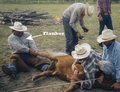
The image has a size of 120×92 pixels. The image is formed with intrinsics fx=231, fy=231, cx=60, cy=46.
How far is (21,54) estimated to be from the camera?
6.23 meters

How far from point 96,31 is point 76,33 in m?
4.87

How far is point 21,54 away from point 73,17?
1.78 metres

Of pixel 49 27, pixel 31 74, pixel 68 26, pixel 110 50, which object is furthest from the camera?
pixel 49 27

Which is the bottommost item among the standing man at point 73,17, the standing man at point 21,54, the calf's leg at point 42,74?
the calf's leg at point 42,74

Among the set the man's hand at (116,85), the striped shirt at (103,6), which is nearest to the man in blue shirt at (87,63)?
the man's hand at (116,85)

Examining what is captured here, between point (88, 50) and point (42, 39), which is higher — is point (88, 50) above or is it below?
above

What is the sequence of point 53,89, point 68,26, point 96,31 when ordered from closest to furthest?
point 53,89 → point 68,26 → point 96,31

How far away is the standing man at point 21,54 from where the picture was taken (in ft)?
19.7

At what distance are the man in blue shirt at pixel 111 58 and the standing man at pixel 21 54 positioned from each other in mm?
1474

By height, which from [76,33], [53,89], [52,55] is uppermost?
[76,33]

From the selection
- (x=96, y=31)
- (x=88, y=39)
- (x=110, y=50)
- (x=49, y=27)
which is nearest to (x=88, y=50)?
(x=110, y=50)

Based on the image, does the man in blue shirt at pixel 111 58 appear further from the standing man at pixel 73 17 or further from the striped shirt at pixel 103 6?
the striped shirt at pixel 103 6

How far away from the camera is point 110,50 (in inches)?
195

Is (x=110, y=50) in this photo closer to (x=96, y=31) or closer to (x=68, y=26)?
(x=68, y=26)
